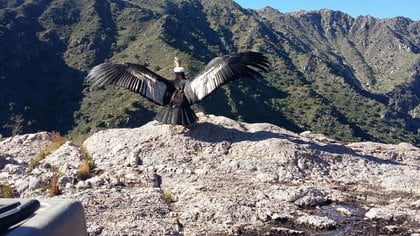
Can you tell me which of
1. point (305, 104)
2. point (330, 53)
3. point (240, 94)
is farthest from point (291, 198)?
point (330, 53)

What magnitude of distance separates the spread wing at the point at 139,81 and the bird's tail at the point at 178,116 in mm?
257

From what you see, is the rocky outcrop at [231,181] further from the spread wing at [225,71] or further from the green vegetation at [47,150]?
the spread wing at [225,71]

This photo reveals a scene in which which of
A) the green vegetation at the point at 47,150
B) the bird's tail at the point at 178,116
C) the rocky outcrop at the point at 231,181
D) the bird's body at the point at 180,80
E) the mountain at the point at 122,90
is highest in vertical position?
the mountain at the point at 122,90

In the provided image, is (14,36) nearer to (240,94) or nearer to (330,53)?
(240,94)

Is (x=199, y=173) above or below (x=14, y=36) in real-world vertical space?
below

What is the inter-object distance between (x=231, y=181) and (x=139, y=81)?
9.24ft

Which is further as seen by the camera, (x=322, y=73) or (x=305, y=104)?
(x=322, y=73)

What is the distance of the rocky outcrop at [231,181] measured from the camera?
6.22 meters

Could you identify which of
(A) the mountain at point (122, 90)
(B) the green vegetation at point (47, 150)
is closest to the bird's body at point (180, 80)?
(B) the green vegetation at point (47, 150)

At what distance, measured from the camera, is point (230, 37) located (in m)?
126

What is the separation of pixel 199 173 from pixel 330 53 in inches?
7624

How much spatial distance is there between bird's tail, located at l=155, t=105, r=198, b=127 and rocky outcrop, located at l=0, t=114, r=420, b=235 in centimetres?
19

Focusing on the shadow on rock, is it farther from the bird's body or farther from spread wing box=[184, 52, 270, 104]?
spread wing box=[184, 52, 270, 104]

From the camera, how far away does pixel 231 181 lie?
7504mm
